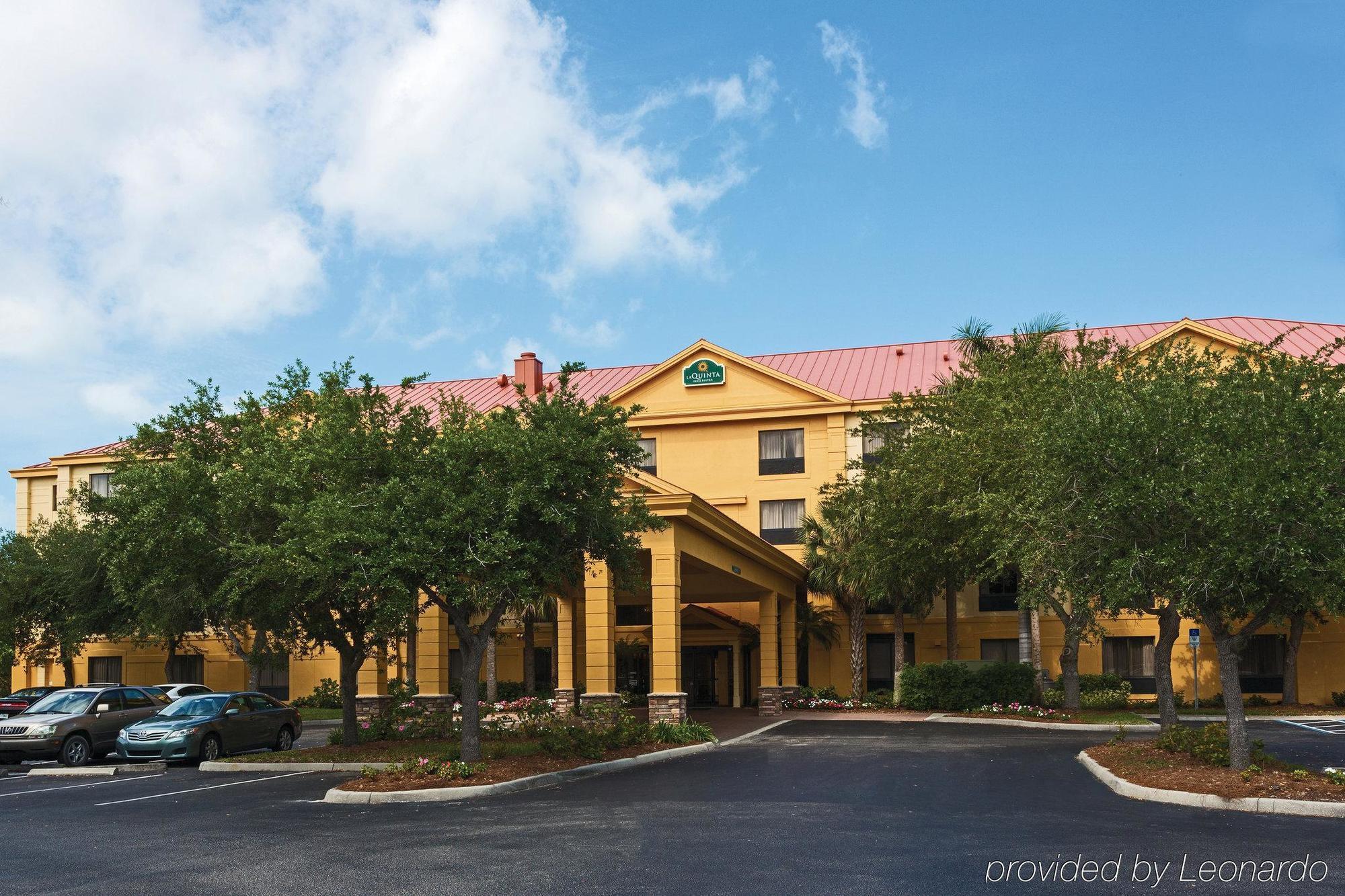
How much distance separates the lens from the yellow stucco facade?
139ft

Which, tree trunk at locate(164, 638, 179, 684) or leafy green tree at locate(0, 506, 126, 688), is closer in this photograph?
leafy green tree at locate(0, 506, 126, 688)

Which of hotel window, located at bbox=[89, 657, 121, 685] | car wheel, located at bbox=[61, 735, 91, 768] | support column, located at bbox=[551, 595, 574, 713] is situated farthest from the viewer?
hotel window, located at bbox=[89, 657, 121, 685]

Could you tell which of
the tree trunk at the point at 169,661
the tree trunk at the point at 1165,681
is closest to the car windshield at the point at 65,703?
the tree trunk at the point at 169,661

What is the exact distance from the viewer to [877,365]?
5181 cm

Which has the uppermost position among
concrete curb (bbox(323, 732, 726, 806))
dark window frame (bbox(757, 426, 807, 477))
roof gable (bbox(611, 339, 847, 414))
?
roof gable (bbox(611, 339, 847, 414))

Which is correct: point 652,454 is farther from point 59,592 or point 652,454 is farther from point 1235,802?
point 1235,802

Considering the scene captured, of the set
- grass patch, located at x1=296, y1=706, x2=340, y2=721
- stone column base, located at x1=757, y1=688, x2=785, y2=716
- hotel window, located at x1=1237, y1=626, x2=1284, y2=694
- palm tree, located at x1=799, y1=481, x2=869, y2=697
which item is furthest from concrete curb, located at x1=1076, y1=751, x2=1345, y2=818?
grass patch, located at x1=296, y1=706, x2=340, y2=721

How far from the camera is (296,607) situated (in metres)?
24.7

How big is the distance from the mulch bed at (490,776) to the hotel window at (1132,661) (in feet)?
87.6

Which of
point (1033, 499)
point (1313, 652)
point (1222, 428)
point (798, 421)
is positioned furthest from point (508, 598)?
point (1313, 652)

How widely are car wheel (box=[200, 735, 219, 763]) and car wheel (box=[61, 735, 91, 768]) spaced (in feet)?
10.7

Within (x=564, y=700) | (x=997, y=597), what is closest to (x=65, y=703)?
(x=564, y=700)

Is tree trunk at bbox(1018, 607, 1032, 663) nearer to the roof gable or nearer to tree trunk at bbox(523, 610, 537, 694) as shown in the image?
the roof gable

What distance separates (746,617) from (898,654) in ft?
24.0
